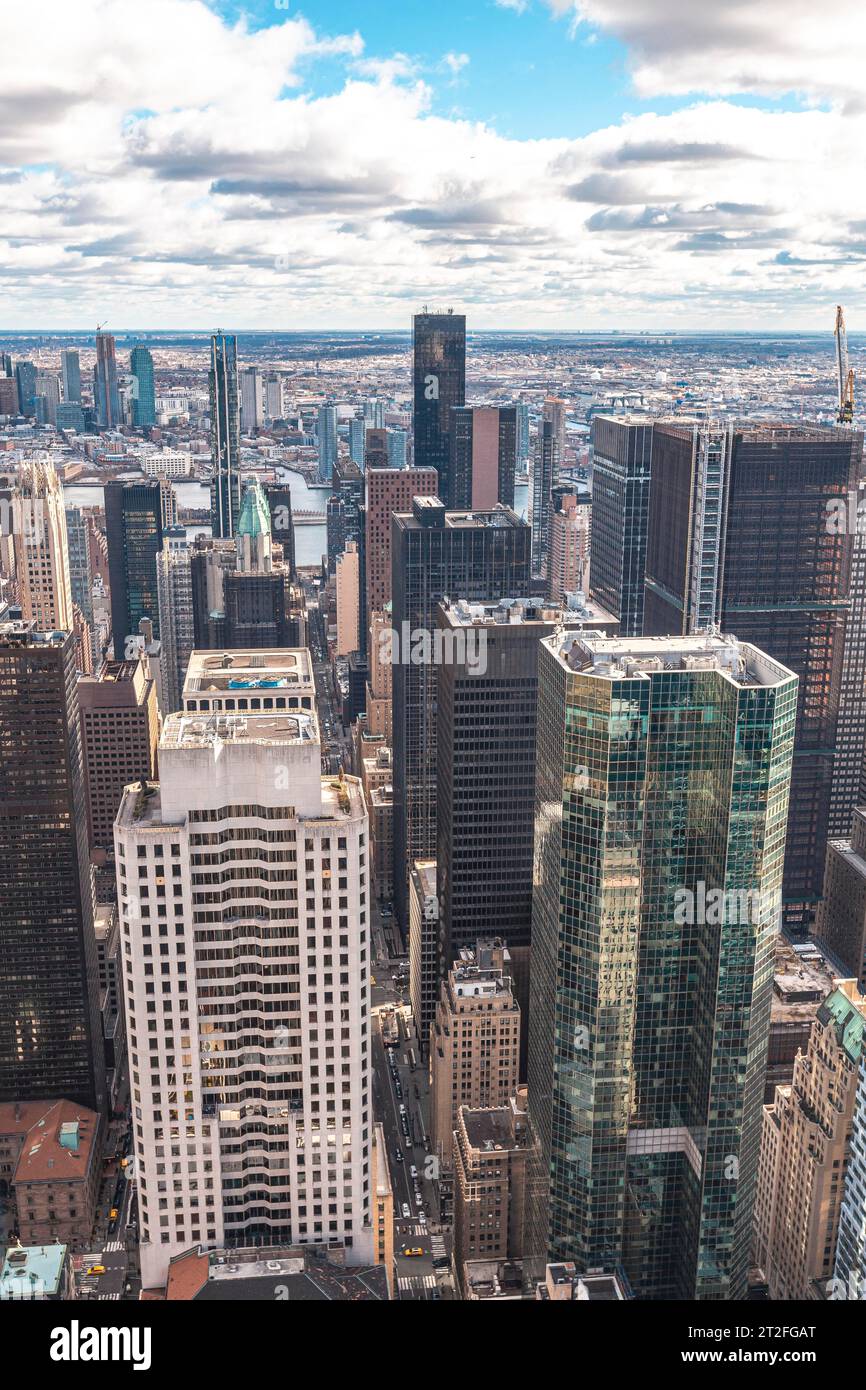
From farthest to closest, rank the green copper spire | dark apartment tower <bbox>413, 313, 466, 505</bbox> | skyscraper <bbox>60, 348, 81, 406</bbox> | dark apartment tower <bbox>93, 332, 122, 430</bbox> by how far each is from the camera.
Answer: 1. dark apartment tower <bbox>93, 332, 122, 430</bbox>
2. skyscraper <bbox>60, 348, 81, 406</bbox>
3. dark apartment tower <bbox>413, 313, 466, 505</bbox>
4. the green copper spire

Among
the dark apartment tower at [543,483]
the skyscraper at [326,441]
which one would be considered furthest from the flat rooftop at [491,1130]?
the skyscraper at [326,441]

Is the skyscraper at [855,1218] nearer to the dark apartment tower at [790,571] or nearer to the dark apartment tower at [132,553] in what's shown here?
the dark apartment tower at [790,571]

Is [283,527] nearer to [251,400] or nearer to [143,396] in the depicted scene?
[251,400]

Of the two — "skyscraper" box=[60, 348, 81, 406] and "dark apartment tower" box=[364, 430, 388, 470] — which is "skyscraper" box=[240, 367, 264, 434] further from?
"skyscraper" box=[60, 348, 81, 406]

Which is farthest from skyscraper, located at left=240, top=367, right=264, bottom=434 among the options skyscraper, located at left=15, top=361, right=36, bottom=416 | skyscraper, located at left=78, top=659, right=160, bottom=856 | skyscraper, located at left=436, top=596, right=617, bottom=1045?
skyscraper, located at left=436, top=596, right=617, bottom=1045
